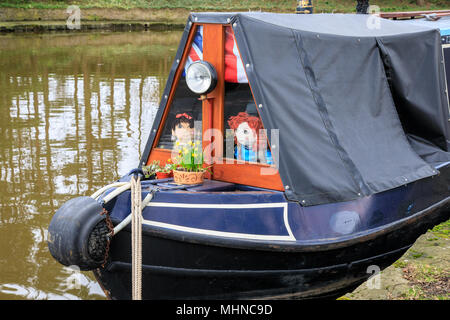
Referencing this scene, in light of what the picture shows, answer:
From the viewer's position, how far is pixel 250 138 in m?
4.81

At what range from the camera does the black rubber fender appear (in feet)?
13.3

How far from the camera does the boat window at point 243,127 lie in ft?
15.6

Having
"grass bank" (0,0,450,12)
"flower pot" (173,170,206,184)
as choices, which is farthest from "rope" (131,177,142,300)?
"grass bank" (0,0,450,12)

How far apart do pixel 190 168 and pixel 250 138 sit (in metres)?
0.55

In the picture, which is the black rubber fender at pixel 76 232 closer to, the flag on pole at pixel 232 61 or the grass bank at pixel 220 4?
the flag on pole at pixel 232 61

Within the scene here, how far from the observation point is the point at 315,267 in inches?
186

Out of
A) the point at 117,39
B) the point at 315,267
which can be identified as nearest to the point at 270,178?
the point at 315,267

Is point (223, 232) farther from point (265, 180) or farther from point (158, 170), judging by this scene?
point (158, 170)

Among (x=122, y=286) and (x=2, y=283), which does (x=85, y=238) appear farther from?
(x=2, y=283)

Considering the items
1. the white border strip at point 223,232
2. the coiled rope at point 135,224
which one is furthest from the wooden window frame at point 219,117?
the coiled rope at point 135,224

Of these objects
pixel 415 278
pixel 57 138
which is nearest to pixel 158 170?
pixel 415 278

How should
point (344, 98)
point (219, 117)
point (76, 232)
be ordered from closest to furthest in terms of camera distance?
point (76, 232), point (219, 117), point (344, 98)

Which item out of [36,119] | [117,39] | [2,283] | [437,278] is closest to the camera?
[437,278]

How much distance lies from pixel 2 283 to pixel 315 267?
9.29ft
